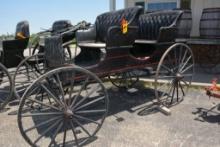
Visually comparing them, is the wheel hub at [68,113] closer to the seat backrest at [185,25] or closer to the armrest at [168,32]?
the armrest at [168,32]

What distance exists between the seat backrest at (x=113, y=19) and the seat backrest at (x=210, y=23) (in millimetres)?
2772

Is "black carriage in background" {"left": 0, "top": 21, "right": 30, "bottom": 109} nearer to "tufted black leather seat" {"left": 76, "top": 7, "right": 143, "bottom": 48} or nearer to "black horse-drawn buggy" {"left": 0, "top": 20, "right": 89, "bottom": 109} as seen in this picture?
"black horse-drawn buggy" {"left": 0, "top": 20, "right": 89, "bottom": 109}

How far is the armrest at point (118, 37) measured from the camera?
371 cm

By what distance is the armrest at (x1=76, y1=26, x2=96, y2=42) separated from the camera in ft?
15.6

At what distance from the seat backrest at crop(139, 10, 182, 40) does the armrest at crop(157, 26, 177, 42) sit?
8.2 inches

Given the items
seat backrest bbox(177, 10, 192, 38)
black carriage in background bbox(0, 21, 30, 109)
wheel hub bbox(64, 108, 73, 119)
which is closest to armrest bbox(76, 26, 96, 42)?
black carriage in background bbox(0, 21, 30, 109)

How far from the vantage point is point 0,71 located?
4668 millimetres

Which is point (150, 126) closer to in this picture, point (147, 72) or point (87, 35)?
point (147, 72)

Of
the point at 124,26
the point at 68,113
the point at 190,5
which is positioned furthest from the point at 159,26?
the point at 190,5

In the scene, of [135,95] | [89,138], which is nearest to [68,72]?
[89,138]

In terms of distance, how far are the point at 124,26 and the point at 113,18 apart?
1.13m

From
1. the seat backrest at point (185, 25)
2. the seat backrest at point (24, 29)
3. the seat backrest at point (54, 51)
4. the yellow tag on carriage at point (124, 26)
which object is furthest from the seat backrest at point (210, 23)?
the seat backrest at point (54, 51)

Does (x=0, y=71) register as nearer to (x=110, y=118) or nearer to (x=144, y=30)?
(x=110, y=118)

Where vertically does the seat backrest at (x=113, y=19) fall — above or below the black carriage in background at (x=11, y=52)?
above
